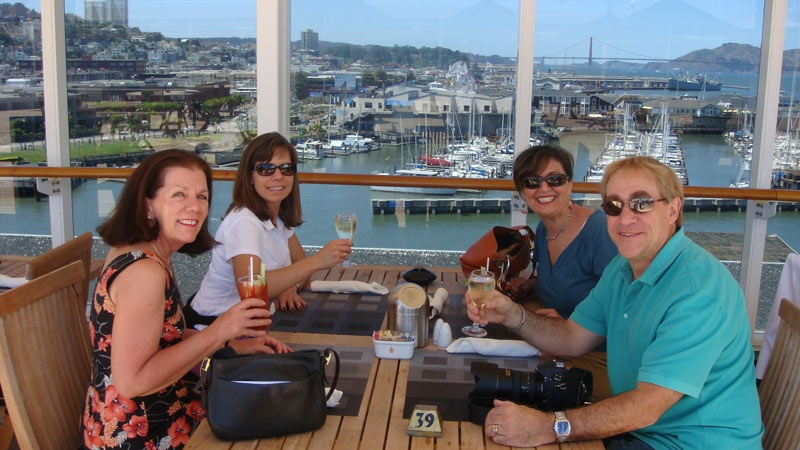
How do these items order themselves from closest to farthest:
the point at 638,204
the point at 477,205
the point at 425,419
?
1. the point at 425,419
2. the point at 638,204
3. the point at 477,205

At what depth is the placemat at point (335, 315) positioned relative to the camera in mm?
2346

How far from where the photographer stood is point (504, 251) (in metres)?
2.85

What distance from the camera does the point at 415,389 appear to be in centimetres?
187

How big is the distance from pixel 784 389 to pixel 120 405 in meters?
1.71

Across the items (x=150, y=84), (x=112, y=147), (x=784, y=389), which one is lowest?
(x=784, y=389)

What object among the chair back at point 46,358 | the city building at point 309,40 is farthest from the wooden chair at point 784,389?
the city building at point 309,40

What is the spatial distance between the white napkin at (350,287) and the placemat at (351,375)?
2.02 ft

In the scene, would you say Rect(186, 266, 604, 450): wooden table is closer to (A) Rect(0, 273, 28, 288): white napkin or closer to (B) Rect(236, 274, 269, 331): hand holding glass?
(B) Rect(236, 274, 269, 331): hand holding glass

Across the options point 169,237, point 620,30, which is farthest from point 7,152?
point 620,30

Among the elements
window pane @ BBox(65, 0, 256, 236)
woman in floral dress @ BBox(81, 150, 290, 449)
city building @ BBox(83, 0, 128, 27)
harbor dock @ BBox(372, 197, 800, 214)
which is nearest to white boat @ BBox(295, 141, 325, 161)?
window pane @ BBox(65, 0, 256, 236)

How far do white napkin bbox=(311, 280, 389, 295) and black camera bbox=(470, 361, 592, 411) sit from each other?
3.39ft

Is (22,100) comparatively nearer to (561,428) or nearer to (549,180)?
(549,180)

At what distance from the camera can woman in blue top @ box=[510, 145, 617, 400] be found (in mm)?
2654

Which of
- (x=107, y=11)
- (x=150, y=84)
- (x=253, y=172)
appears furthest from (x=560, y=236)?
(x=107, y=11)
